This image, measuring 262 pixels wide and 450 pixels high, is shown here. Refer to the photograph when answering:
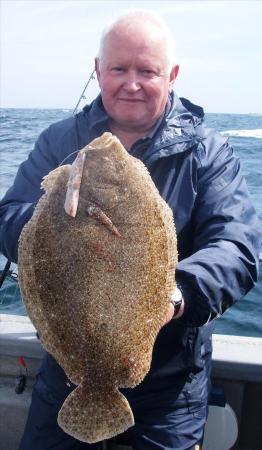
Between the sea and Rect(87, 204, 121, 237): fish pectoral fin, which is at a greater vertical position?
Rect(87, 204, 121, 237): fish pectoral fin

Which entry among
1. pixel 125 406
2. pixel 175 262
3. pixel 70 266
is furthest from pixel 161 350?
pixel 70 266

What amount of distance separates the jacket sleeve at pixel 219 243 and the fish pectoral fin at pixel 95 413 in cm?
50

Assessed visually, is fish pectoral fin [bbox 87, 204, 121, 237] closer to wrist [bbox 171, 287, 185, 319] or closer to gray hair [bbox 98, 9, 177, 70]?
wrist [bbox 171, 287, 185, 319]

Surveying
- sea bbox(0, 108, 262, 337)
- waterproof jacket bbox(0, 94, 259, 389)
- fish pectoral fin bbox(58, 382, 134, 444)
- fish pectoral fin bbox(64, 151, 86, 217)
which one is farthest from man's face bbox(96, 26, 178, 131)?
sea bbox(0, 108, 262, 337)

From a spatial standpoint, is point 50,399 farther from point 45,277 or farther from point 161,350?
point 45,277

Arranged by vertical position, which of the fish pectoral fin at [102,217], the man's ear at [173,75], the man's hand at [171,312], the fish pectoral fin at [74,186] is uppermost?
the man's ear at [173,75]

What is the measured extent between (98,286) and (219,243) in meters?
0.68

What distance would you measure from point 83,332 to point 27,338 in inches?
60.7

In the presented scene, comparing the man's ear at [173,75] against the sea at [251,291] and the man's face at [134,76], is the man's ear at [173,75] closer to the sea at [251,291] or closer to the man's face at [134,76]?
the man's face at [134,76]

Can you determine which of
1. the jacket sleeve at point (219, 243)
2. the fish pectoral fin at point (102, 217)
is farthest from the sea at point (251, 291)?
the fish pectoral fin at point (102, 217)

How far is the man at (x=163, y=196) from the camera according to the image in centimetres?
264

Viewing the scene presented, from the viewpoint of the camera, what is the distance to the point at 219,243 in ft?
8.32

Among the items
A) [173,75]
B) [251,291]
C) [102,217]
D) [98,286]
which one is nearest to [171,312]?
[98,286]

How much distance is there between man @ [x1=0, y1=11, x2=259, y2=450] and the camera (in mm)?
2645
